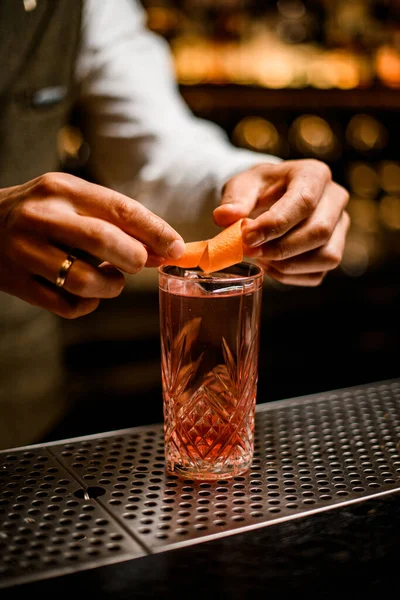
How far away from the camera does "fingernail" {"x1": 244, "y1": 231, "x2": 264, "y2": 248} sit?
1.04 metres

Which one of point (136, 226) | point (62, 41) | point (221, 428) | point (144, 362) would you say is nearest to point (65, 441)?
point (221, 428)

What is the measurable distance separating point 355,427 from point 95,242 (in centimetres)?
52

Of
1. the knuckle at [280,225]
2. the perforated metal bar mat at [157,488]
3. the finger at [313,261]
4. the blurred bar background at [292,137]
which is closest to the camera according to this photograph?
the perforated metal bar mat at [157,488]

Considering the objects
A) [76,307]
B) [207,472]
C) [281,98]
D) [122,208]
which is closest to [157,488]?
[207,472]

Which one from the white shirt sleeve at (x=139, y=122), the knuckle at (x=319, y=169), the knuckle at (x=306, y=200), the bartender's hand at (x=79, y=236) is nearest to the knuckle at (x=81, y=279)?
the bartender's hand at (x=79, y=236)

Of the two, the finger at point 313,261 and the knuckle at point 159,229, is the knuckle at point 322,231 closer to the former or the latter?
the finger at point 313,261

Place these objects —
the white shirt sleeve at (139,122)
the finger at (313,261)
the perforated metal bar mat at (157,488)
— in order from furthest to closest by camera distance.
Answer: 1. the white shirt sleeve at (139,122)
2. the finger at (313,261)
3. the perforated metal bar mat at (157,488)

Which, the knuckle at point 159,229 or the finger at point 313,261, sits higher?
the knuckle at point 159,229

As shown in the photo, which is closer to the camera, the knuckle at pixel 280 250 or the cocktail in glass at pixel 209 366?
the cocktail in glass at pixel 209 366

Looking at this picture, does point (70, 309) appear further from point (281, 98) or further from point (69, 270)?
point (281, 98)

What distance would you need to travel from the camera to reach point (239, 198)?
120 centimetres

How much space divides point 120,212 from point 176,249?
0.08m

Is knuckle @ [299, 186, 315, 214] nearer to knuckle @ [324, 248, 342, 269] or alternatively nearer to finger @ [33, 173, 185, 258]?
knuckle @ [324, 248, 342, 269]

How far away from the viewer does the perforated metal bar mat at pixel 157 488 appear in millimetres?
855
